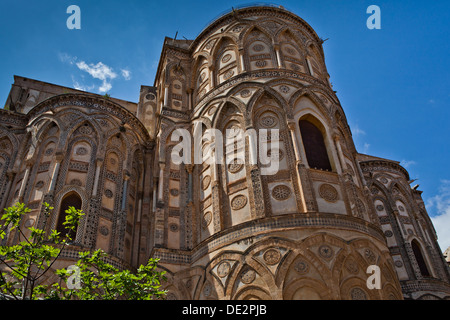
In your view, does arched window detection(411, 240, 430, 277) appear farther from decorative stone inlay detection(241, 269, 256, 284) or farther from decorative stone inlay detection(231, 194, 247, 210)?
decorative stone inlay detection(241, 269, 256, 284)

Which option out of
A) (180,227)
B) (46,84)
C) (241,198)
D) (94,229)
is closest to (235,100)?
(241,198)

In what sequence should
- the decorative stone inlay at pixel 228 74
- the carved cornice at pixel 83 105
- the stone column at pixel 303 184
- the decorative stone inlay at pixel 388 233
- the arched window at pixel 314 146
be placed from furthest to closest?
the decorative stone inlay at pixel 388 233 → the decorative stone inlay at pixel 228 74 → the carved cornice at pixel 83 105 → the arched window at pixel 314 146 → the stone column at pixel 303 184

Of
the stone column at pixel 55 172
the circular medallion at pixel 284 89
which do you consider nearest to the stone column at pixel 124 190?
the stone column at pixel 55 172

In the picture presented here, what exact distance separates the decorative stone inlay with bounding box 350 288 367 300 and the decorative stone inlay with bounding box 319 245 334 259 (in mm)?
1128

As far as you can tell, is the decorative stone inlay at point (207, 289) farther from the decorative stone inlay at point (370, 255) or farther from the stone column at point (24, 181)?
the stone column at point (24, 181)

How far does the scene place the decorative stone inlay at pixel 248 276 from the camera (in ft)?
38.8

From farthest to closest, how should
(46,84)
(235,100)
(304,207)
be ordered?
(46,84) → (235,100) → (304,207)

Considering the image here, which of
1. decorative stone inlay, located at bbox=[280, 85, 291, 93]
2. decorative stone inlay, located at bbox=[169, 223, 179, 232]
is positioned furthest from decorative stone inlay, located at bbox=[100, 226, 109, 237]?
decorative stone inlay, located at bbox=[280, 85, 291, 93]

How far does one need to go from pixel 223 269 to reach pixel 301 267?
96.1 inches

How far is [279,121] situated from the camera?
15320 mm

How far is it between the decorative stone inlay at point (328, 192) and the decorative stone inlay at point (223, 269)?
3.90 m

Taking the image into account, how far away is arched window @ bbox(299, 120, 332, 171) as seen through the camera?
1459 centimetres
